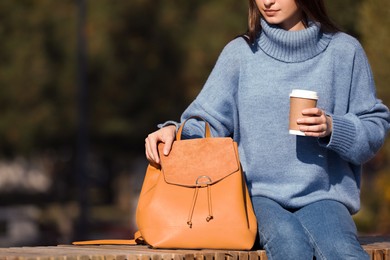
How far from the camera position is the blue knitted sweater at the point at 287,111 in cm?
532

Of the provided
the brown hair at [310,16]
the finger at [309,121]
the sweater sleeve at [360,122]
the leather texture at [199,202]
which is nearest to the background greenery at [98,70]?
the brown hair at [310,16]

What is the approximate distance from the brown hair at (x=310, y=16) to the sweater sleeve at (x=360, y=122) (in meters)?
0.16

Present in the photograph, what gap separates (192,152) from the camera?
5.27 m

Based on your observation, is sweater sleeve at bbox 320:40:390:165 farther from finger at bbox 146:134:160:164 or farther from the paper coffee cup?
finger at bbox 146:134:160:164

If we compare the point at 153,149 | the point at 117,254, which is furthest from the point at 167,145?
the point at 117,254

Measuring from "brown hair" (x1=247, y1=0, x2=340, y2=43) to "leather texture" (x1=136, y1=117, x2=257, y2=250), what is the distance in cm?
59

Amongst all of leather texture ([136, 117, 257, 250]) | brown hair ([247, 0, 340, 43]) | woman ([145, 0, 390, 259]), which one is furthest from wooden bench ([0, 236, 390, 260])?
brown hair ([247, 0, 340, 43])

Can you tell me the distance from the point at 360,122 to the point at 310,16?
534 millimetres

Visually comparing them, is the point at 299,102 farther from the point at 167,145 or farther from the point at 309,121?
the point at 167,145

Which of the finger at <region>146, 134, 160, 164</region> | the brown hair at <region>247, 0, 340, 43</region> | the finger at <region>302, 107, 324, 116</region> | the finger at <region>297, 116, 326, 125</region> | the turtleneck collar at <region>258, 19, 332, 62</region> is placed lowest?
the finger at <region>146, 134, 160, 164</region>

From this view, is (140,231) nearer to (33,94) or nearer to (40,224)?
(33,94)

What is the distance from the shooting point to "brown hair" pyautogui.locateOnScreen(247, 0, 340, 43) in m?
5.51

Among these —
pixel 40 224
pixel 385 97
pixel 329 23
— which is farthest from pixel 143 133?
pixel 329 23

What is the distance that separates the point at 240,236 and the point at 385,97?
7.58 metres
